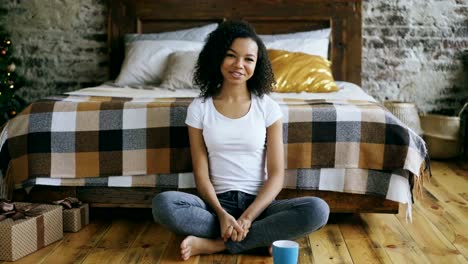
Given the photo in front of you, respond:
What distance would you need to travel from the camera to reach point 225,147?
273cm

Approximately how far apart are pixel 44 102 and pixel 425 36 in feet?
10.2

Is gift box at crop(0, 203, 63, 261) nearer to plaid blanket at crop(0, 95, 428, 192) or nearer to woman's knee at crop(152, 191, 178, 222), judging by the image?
plaid blanket at crop(0, 95, 428, 192)

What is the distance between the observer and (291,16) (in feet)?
16.2

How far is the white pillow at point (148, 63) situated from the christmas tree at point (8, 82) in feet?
2.90

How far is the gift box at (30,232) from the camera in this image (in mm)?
2600

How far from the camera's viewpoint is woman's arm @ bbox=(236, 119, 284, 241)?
8.65ft

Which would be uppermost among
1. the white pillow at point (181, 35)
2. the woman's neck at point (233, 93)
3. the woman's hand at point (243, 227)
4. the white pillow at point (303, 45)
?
the white pillow at point (181, 35)

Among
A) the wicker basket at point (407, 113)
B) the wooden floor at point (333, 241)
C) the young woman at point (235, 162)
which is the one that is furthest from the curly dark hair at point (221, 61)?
the wicker basket at point (407, 113)

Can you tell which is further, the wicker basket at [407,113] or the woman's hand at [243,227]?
the wicker basket at [407,113]

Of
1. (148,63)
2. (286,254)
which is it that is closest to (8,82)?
(148,63)

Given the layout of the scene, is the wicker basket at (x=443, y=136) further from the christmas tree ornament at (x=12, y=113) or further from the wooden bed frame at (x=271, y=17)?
the christmas tree ornament at (x=12, y=113)

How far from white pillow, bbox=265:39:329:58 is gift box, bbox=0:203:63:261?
2204 mm

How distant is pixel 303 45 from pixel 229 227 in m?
2.32

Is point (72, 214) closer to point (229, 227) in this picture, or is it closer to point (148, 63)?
point (229, 227)
